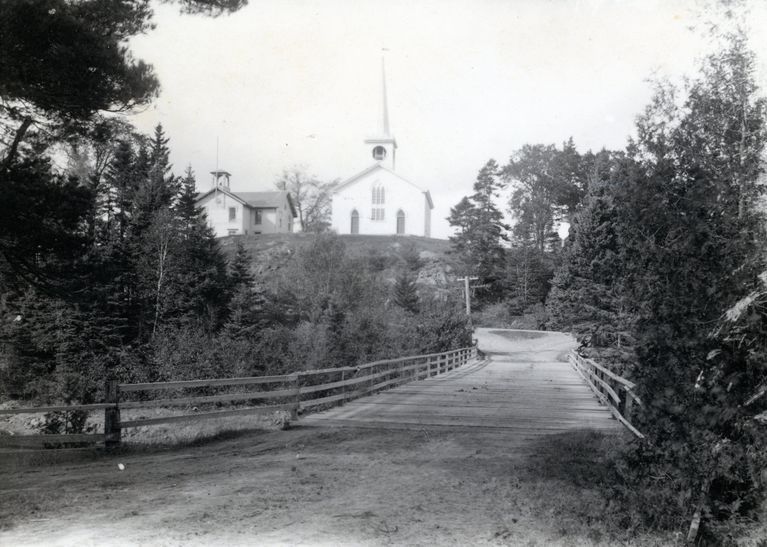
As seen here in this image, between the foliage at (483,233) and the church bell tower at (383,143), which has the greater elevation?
the church bell tower at (383,143)

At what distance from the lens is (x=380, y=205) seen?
7181 centimetres

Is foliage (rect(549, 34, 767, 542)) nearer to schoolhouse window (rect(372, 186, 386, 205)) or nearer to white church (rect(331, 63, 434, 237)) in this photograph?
white church (rect(331, 63, 434, 237))

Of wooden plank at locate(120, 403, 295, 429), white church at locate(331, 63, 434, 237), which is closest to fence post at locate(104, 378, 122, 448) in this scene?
wooden plank at locate(120, 403, 295, 429)

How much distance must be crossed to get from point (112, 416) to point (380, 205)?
6422 cm

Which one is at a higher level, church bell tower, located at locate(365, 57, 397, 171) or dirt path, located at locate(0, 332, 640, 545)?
church bell tower, located at locate(365, 57, 397, 171)

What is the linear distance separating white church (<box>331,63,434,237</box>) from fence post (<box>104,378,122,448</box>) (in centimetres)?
6281

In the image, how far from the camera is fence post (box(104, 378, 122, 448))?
27.5ft

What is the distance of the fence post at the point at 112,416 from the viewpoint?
27.5ft

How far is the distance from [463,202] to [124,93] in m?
62.6

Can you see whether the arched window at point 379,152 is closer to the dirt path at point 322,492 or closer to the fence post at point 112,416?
the dirt path at point 322,492

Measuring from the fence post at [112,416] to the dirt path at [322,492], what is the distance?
30 centimetres

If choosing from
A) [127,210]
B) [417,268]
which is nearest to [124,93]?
[127,210]

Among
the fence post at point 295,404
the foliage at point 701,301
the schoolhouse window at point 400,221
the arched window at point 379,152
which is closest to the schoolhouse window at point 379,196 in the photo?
the schoolhouse window at point 400,221

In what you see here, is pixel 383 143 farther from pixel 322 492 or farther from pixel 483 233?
pixel 322 492
